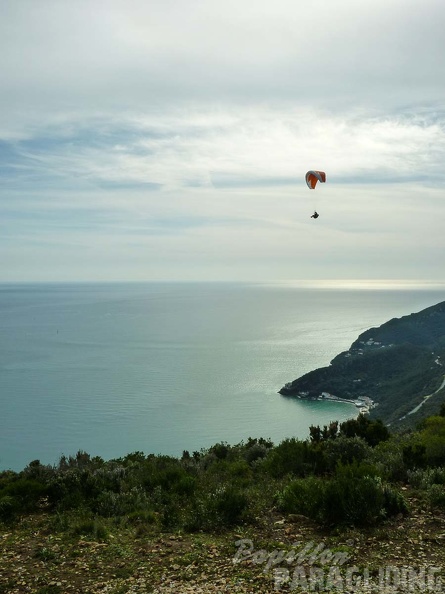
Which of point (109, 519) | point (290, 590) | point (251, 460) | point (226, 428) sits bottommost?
point (226, 428)

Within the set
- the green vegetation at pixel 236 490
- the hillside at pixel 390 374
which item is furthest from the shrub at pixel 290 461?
the hillside at pixel 390 374

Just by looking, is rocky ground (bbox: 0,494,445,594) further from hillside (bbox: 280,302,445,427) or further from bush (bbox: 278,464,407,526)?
hillside (bbox: 280,302,445,427)

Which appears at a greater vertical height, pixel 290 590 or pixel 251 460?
pixel 290 590

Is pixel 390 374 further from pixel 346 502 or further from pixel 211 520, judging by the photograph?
pixel 211 520

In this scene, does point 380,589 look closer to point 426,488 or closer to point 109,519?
point 426,488

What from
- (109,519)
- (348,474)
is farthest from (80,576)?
(348,474)

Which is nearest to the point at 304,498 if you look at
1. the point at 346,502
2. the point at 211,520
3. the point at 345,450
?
the point at 346,502

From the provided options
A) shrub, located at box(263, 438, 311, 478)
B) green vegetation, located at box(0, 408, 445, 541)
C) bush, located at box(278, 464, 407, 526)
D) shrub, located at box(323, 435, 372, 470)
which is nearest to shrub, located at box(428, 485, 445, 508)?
green vegetation, located at box(0, 408, 445, 541)
